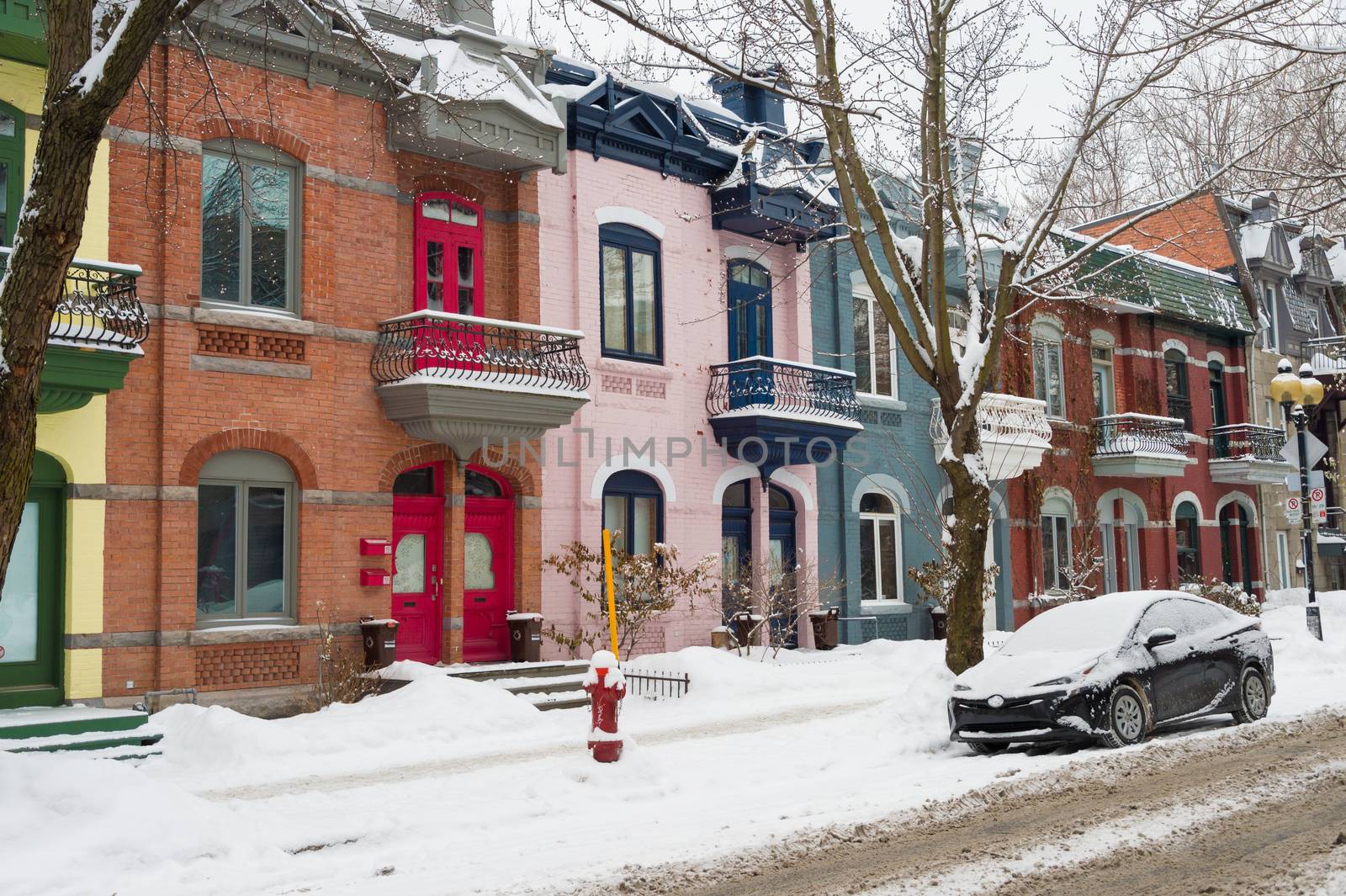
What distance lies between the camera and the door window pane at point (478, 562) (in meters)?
18.3

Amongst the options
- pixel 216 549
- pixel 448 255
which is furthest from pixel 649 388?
pixel 216 549

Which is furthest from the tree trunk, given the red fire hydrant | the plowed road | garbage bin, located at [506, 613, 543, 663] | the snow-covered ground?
garbage bin, located at [506, 613, 543, 663]

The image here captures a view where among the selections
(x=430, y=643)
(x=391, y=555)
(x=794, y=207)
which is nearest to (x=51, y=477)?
(x=391, y=555)

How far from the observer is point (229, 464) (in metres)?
15.4

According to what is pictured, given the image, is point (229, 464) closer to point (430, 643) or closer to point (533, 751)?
point (430, 643)

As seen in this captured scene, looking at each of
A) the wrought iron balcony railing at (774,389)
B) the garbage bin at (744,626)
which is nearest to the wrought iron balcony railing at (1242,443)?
the wrought iron balcony railing at (774,389)

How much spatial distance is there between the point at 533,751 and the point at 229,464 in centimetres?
559

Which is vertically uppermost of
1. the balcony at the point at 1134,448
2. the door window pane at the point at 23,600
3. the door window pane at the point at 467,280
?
the door window pane at the point at 467,280

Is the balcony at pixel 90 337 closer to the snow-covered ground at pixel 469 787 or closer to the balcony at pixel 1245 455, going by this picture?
the snow-covered ground at pixel 469 787

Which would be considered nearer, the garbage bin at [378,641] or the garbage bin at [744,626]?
the garbage bin at [378,641]

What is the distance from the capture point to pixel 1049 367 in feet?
95.5

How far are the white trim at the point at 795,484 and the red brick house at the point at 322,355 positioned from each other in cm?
553

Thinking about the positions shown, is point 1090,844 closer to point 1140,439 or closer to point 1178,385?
point 1140,439

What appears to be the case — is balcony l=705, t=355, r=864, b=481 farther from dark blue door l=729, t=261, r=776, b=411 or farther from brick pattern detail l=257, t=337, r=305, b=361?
brick pattern detail l=257, t=337, r=305, b=361
